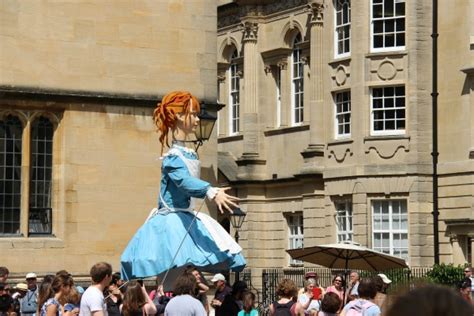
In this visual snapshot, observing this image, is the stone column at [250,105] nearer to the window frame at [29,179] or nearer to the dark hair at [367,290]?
the window frame at [29,179]

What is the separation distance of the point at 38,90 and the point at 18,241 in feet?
7.42

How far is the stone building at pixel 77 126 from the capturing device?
19359 millimetres

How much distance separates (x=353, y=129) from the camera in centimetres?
4200

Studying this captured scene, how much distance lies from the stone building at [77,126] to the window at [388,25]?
21511 mm

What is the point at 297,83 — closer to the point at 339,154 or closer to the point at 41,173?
the point at 339,154

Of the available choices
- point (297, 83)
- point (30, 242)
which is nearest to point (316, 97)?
point (297, 83)

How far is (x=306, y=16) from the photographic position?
46312 mm

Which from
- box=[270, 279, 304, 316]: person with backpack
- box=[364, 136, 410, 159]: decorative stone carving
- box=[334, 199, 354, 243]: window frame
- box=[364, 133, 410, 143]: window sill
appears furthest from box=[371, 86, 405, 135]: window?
box=[270, 279, 304, 316]: person with backpack

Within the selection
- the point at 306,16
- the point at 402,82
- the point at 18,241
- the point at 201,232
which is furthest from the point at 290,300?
the point at 306,16

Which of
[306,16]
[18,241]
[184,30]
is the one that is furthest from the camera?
[306,16]

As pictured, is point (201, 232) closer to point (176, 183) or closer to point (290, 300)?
point (176, 183)

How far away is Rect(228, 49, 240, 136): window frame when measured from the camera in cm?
5078

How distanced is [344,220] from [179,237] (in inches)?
1312

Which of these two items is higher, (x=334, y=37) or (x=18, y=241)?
(x=334, y=37)
